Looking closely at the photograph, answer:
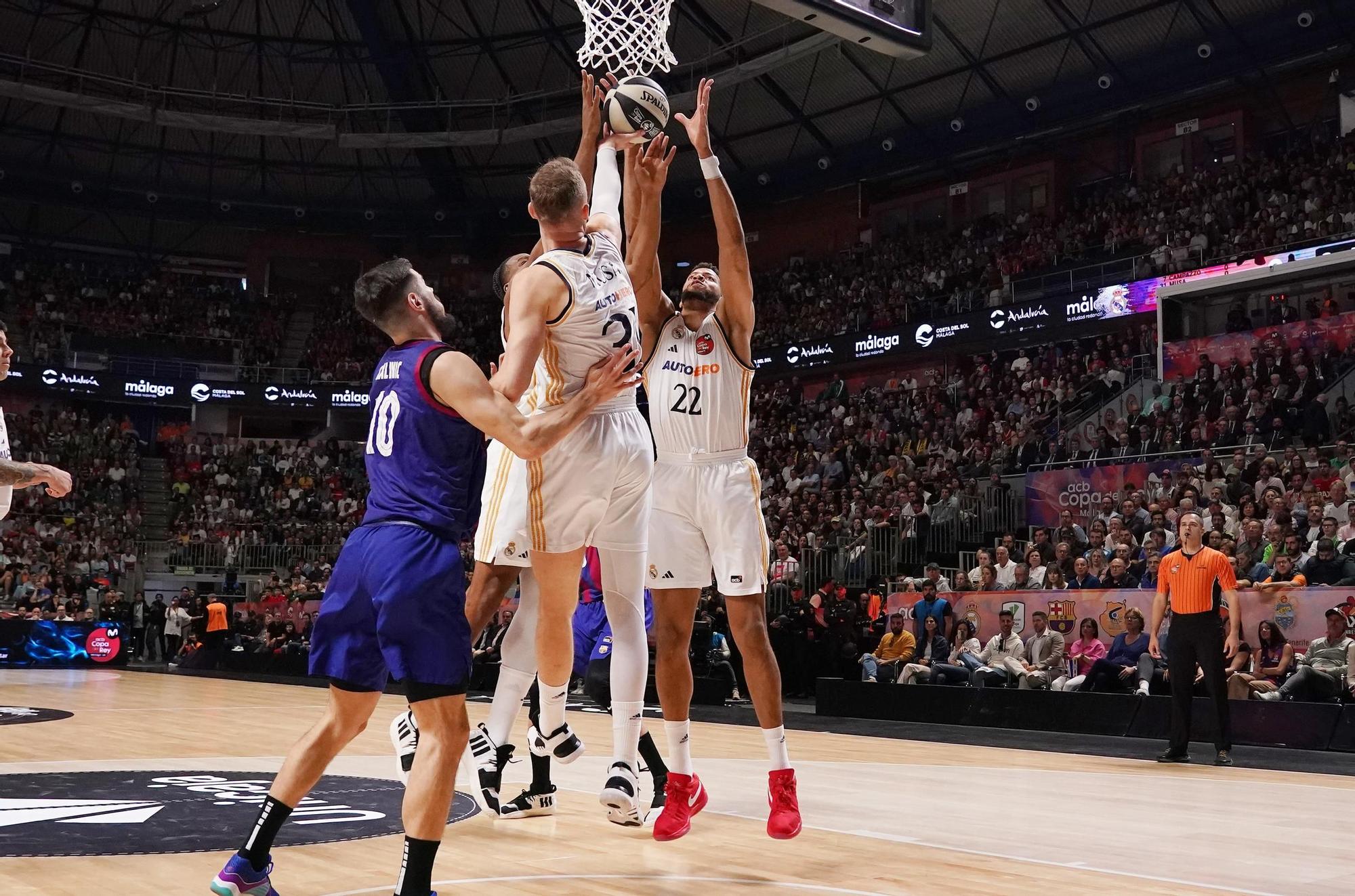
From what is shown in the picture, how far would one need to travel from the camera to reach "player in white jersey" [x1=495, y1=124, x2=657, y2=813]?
4.69 m

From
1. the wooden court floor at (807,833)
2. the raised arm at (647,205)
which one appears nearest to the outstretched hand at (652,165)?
the raised arm at (647,205)

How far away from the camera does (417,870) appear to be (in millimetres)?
3510

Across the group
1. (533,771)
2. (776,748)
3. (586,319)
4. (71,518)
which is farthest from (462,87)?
(776,748)

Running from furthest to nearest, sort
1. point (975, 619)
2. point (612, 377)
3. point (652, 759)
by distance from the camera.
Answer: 1. point (975, 619)
2. point (652, 759)
3. point (612, 377)

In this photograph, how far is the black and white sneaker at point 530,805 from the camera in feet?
18.6

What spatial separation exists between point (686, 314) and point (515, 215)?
30408 millimetres

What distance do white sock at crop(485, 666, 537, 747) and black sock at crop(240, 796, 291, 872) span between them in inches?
80.0

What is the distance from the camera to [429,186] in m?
35.8

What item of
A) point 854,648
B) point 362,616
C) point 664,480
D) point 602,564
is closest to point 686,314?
point 664,480

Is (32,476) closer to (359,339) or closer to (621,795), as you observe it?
(621,795)

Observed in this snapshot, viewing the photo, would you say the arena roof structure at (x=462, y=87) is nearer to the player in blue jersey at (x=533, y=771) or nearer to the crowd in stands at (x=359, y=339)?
the crowd in stands at (x=359, y=339)

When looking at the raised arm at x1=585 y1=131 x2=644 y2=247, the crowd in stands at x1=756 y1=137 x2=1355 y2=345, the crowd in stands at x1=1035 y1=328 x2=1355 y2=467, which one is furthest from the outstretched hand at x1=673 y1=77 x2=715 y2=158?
the crowd in stands at x1=756 y1=137 x2=1355 y2=345

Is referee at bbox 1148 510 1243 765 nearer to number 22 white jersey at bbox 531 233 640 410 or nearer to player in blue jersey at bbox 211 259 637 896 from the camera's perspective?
number 22 white jersey at bbox 531 233 640 410

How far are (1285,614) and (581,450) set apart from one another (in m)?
9.23
